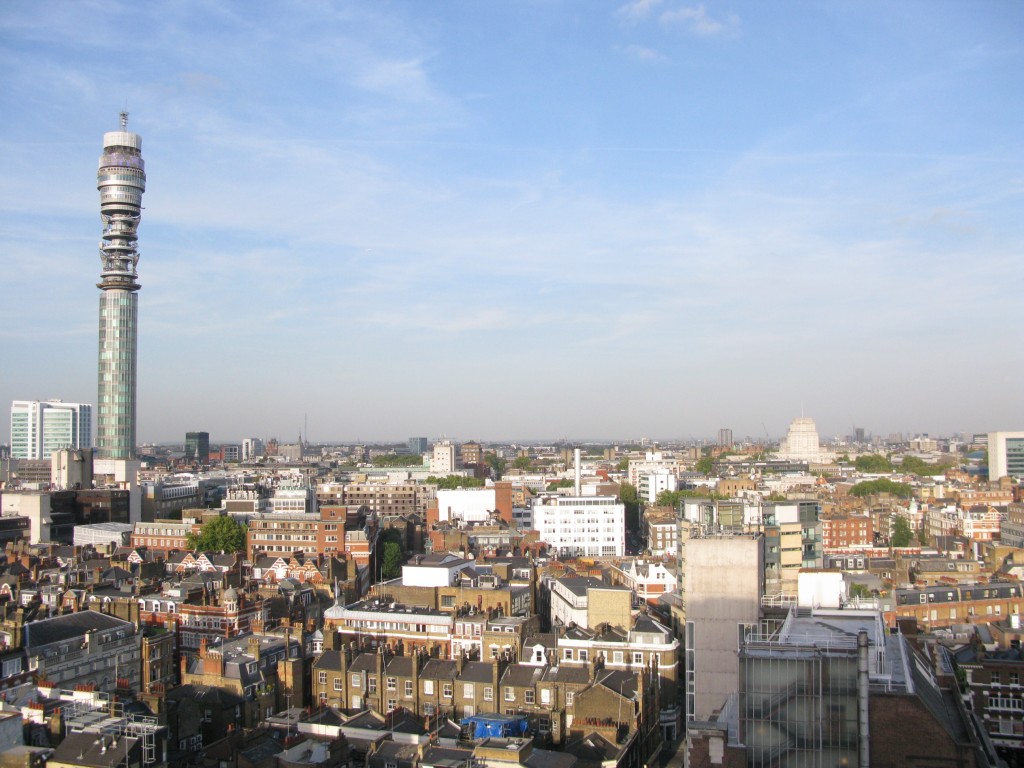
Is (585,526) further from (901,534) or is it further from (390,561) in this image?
(901,534)

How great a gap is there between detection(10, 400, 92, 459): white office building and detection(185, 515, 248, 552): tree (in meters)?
119

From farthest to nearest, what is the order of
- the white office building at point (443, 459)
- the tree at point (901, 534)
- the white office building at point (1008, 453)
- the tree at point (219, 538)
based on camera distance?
the white office building at point (443, 459), the white office building at point (1008, 453), the tree at point (901, 534), the tree at point (219, 538)

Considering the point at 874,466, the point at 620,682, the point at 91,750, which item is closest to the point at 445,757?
the point at 91,750

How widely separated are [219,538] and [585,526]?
3295cm

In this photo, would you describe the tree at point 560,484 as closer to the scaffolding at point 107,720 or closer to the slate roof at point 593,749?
the slate roof at point 593,749

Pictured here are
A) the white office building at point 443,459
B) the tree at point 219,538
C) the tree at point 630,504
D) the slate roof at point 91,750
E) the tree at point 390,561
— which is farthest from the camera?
the white office building at point 443,459

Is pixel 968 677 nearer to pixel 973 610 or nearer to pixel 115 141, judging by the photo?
pixel 973 610

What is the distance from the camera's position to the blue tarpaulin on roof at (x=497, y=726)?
30.2 metres

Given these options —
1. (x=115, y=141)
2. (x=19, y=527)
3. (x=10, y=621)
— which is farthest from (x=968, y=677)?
(x=115, y=141)

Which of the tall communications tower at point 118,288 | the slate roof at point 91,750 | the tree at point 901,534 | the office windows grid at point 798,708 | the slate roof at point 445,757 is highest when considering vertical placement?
the tall communications tower at point 118,288

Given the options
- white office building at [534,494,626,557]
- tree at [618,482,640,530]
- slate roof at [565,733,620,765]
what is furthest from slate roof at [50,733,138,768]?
tree at [618,482,640,530]

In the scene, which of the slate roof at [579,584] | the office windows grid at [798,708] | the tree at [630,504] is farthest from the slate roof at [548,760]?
the tree at [630,504]

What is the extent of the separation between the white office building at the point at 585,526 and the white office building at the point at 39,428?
126 m

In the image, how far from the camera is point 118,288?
424 ft
